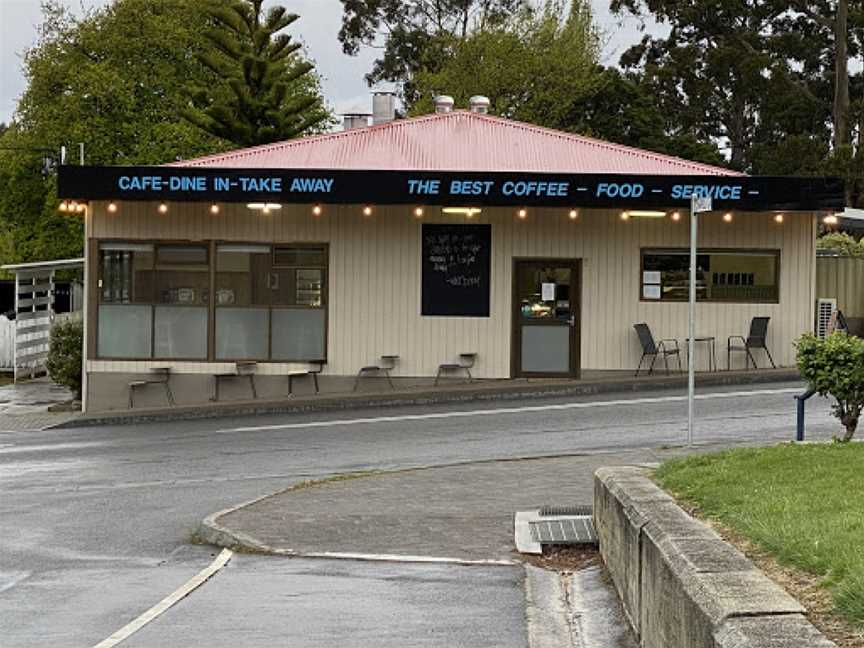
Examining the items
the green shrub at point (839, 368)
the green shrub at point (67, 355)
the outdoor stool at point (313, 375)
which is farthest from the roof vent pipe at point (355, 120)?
the green shrub at point (839, 368)

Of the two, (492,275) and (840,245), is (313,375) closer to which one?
(492,275)

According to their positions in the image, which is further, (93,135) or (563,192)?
(93,135)

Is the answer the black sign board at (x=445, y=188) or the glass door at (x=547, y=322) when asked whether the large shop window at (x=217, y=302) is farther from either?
the glass door at (x=547, y=322)

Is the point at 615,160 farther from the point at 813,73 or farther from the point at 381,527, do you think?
the point at 813,73

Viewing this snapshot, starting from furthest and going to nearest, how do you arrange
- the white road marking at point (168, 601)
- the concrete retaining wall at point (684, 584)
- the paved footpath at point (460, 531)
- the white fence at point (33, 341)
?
the white fence at point (33, 341), the paved footpath at point (460, 531), the white road marking at point (168, 601), the concrete retaining wall at point (684, 584)

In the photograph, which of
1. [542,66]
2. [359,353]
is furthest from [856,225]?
[542,66]

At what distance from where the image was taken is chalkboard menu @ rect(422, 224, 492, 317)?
25.9 meters

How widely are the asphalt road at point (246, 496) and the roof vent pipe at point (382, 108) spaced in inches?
401

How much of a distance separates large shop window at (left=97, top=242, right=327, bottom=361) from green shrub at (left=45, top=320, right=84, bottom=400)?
1484mm

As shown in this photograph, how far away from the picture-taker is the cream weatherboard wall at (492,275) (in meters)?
25.8

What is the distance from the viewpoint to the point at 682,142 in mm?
59906

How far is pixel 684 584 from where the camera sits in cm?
643

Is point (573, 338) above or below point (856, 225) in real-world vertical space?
below

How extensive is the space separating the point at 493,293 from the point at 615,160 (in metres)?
4.09
